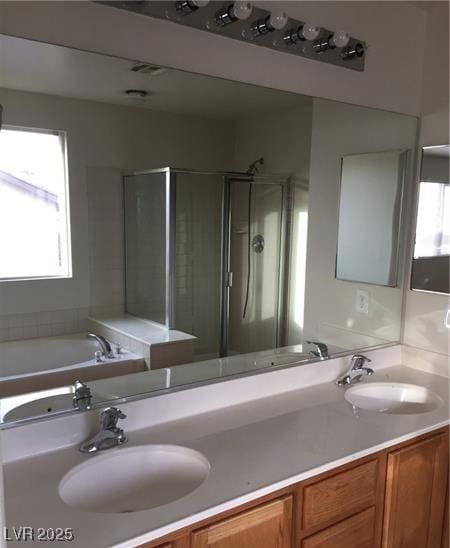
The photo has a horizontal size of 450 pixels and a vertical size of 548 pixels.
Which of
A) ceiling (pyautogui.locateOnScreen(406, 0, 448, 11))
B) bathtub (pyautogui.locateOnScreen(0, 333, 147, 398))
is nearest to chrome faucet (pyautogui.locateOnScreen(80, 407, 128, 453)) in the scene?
bathtub (pyautogui.locateOnScreen(0, 333, 147, 398))

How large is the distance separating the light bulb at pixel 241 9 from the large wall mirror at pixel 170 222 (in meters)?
0.23

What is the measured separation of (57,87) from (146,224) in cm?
55

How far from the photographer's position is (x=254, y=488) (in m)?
1.25

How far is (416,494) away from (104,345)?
1258 mm

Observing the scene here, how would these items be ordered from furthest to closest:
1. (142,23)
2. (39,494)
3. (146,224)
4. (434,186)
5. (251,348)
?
(434,186) → (251,348) → (146,224) → (142,23) → (39,494)

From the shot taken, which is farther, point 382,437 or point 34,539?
→ point 382,437

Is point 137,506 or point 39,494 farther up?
point 39,494

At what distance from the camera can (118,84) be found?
1.58m

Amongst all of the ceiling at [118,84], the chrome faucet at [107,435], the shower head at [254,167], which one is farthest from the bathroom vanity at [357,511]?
the ceiling at [118,84]

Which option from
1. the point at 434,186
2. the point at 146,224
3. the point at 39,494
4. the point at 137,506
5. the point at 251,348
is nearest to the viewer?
the point at 39,494

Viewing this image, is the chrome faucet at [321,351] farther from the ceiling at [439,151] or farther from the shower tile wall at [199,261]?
the ceiling at [439,151]

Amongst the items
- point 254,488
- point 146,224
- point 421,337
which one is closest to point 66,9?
point 146,224

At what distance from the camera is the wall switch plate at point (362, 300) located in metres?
2.39

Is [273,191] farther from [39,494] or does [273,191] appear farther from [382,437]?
[39,494]
